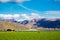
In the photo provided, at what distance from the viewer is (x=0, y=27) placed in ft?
544

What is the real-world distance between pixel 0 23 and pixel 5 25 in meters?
6.54

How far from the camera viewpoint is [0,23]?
17312cm

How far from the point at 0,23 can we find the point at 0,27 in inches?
328

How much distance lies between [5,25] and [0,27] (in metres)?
6.61

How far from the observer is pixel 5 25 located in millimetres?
170500
